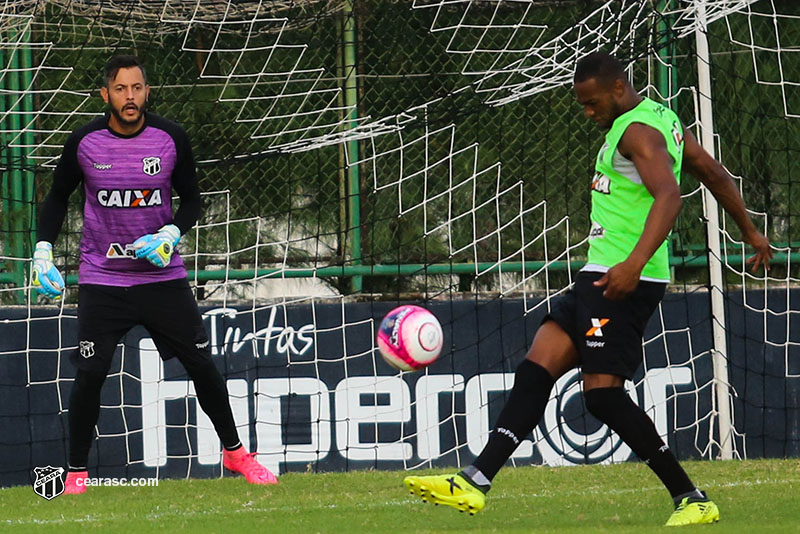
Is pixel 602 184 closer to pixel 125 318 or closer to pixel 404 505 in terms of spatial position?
pixel 404 505

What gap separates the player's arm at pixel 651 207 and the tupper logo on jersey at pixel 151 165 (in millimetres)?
2636

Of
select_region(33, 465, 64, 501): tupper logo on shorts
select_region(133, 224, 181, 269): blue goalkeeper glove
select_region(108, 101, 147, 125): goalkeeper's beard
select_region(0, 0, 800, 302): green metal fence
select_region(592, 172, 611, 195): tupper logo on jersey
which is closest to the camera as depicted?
select_region(592, 172, 611, 195): tupper logo on jersey

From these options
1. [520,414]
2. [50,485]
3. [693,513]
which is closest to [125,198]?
[50,485]

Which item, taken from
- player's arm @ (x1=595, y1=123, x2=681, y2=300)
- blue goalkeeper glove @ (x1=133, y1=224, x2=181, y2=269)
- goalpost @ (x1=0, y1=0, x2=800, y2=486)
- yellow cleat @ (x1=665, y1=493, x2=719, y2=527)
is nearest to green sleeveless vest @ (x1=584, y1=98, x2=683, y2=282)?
player's arm @ (x1=595, y1=123, x2=681, y2=300)

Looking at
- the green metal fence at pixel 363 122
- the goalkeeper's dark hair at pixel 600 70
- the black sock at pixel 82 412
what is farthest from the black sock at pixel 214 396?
the goalkeeper's dark hair at pixel 600 70

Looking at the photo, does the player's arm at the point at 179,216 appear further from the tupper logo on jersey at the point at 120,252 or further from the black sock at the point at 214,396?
the black sock at the point at 214,396

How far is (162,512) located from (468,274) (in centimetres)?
338

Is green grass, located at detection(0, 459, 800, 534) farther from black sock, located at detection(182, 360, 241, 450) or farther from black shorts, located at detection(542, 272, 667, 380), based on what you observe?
black shorts, located at detection(542, 272, 667, 380)

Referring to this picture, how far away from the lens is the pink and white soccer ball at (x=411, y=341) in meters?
6.11

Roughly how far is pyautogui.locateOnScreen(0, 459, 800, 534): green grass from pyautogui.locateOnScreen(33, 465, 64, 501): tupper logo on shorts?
67 millimetres

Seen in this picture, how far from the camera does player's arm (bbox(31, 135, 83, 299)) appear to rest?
6645 mm

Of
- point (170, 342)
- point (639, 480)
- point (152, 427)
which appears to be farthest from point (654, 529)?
point (152, 427)

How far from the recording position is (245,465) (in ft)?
23.5

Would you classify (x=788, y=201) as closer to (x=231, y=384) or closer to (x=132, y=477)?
(x=231, y=384)
